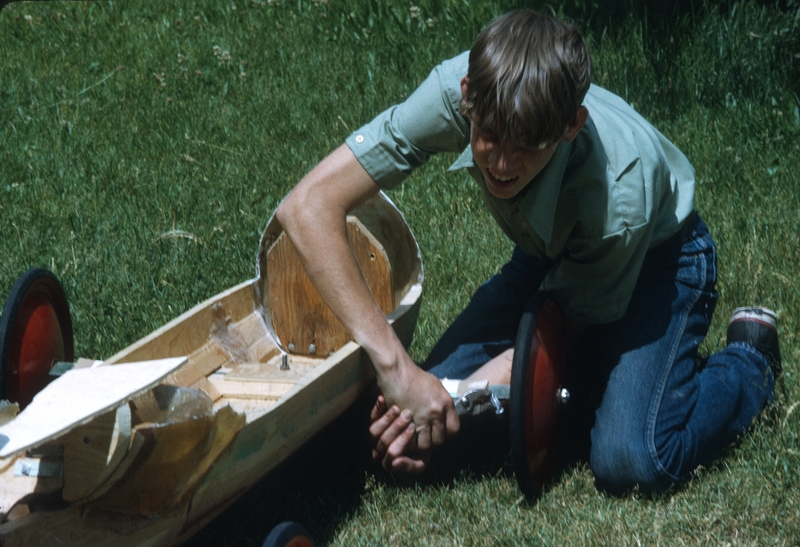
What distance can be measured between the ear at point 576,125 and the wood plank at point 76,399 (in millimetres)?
1159

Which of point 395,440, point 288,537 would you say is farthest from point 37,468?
point 395,440

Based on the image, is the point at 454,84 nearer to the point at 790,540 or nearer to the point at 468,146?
the point at 468,146

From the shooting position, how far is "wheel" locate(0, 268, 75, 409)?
2666 mm

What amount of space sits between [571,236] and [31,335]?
1642 mm

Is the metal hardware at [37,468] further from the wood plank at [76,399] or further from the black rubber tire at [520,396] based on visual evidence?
the black rubber tire at [520,396]

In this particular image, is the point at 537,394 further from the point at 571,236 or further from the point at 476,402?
the point at 571,236

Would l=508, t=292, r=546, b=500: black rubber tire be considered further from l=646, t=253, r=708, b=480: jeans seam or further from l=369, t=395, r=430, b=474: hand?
l=646, t=253, r=708, b=480: jeans seam

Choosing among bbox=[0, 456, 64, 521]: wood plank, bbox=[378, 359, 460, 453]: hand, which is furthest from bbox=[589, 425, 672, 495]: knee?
bbox=[0, 456, 64, 521]: wood plank

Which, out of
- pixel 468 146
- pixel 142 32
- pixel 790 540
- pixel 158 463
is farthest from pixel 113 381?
pixel 142 32

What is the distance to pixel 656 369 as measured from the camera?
300 cm

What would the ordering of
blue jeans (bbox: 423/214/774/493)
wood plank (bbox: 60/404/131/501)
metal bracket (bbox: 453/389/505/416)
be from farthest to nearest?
blue jeans (bbox: 423/214/774/493) → metal bracket (bbox: 453/389/505/416) → wood plank (bbox: 60/404/131/501)


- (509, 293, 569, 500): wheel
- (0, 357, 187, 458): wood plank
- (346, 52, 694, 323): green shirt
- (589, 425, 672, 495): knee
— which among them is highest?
(0, 357, 187, 458): wood plank

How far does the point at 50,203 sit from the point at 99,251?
67 cm

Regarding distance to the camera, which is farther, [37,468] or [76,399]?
[37,468]
